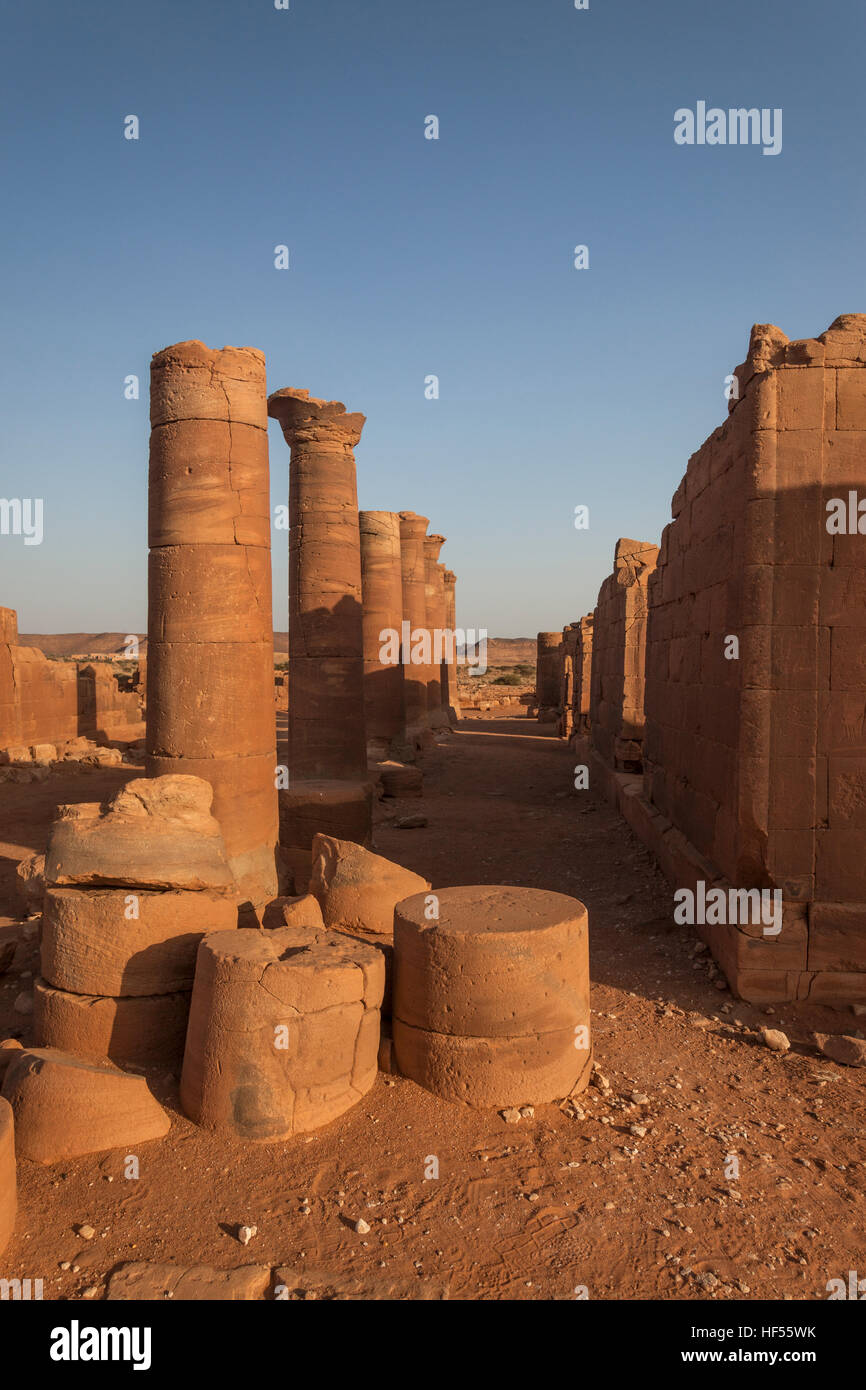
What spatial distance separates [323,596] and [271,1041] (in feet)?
26.3

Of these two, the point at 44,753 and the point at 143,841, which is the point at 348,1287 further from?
the point at 44,753

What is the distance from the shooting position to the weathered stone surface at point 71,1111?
14.2 ft

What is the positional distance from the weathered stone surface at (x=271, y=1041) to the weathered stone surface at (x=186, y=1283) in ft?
3.10

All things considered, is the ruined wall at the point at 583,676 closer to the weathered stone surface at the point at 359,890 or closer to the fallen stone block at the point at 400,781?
the fallen stone block at the point at 400,781

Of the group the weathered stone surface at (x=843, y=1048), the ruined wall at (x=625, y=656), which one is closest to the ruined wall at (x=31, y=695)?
the ruined wall at (x=625, y=656)

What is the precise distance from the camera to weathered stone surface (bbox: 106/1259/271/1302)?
3.38 m

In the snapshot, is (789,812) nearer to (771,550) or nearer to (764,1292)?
(771,550)

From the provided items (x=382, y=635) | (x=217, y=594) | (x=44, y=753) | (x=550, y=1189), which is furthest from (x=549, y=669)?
(x=550, y=1189)

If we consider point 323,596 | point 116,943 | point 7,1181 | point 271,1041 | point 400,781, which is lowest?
point 7,1181

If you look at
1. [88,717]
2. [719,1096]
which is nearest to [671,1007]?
[719,1096]

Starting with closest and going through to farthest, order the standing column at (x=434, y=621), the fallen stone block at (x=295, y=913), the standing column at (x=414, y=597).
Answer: the fallen stone block at (x=295, y=913) < the standing column at (x=414, y=597) < the standing column at (x=434, y=621)

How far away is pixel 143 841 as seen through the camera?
5.46 meters
